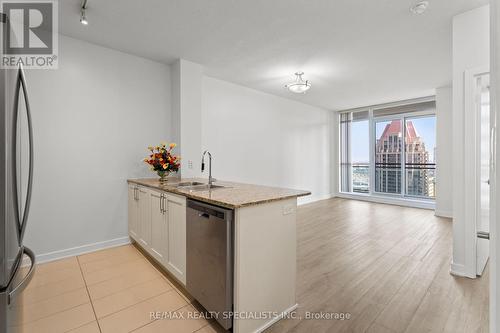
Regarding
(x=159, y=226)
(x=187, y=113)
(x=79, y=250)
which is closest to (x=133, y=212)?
(x=79, y=250)

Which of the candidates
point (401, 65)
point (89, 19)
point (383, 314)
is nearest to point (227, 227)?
point (383, 314)

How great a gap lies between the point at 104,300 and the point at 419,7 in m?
4.09

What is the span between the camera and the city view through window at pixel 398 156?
5.85m

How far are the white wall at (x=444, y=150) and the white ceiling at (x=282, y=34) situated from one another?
1056 millimetres

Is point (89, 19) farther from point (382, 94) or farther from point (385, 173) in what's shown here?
point (385, 173)

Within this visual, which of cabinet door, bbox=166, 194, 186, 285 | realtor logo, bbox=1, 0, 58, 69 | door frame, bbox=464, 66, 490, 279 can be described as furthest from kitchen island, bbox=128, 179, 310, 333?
realtor logo, bbox=1, 0, 58, 69

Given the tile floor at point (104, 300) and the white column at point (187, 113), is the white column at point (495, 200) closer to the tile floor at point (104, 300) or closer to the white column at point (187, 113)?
the tile floor at point (104, 300)

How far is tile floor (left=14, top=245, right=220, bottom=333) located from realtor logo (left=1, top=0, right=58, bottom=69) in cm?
226

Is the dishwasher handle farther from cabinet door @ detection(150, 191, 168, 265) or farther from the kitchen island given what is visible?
cabinet door @ detection(150, 191, 168, 265)

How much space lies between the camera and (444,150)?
5.03m

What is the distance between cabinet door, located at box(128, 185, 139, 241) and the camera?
2.99 meters

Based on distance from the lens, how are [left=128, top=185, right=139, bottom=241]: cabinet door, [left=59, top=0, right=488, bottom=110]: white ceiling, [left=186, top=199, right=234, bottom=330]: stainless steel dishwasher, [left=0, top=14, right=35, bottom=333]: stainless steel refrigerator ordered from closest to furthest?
1. [left=0, top=14, right=35, bottom=333]: stainless steel refrigerator
2. [left=186, top=199, right=234, bottom=330]: stainless steel dishwasher
3. [left=59, top=0, right=488, bottom=110]: white ceiling
4. [left=128, top=185, right=139, bottom=241]: cabinet door

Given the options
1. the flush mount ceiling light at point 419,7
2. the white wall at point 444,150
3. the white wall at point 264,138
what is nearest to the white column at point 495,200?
the flush mount ceiling light at point 419,7

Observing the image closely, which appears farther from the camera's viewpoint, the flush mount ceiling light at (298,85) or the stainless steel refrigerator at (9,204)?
the flush mount ceiling light at (298,85)
